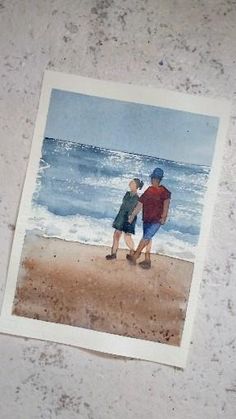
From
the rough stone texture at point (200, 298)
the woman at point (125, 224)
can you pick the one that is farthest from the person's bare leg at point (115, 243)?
the rough stone texture at point (200, 298)

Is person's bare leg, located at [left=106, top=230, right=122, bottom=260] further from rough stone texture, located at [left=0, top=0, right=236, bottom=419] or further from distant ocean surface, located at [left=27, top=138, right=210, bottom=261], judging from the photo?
rough stone texture, located at [left=0, top=0, right=236, bottom=419]

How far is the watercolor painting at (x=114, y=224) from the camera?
57cm

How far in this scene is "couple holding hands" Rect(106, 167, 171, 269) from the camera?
57cm

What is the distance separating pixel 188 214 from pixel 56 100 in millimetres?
205

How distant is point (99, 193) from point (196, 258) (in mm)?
137

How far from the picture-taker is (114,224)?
1.88 ft

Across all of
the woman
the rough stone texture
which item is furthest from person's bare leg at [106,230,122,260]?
the rough stone texture

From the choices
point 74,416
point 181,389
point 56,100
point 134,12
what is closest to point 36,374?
point 74,416

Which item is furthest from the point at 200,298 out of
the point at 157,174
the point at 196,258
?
the point at 157,174

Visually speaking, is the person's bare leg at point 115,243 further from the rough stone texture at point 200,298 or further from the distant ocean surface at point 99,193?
the rough stone texture at point 200,298

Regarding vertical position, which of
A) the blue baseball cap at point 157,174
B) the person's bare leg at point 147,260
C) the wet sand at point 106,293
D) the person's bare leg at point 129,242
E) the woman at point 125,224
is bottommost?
the wet sand at point 106,293

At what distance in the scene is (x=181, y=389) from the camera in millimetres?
571

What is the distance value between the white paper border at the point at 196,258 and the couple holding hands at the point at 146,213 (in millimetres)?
51

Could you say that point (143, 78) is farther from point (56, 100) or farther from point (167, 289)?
point (167, 289)
